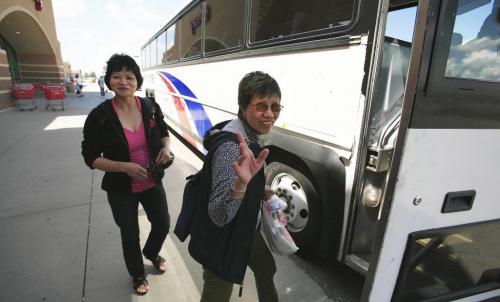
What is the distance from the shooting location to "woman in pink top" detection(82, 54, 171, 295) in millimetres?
1904

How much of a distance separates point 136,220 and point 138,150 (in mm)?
522

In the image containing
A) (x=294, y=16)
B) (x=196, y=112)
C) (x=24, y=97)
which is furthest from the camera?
(x=24, y=97)

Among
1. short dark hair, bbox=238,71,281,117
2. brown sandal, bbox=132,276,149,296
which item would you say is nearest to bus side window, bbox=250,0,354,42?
short dark hair, bbox=238,71,281,117

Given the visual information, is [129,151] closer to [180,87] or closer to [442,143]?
[442,143]

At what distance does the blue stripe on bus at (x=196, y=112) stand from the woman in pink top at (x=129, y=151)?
2.31 m

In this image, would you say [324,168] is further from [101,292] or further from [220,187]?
[101,292]

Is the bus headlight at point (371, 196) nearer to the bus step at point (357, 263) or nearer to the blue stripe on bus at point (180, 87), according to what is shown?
the bus step at point (357, 263)

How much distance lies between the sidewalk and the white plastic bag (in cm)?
113

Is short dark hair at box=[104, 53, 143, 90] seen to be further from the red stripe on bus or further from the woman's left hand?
the red stripe on bus

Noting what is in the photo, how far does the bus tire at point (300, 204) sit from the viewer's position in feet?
8.14

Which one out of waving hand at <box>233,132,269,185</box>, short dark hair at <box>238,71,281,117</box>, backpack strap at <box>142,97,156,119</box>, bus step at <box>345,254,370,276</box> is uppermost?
short dark hair at <box>238,71,281,117</box>

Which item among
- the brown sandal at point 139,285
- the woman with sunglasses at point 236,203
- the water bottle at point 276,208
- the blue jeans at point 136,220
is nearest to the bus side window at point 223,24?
the blue jeans at point 136,220

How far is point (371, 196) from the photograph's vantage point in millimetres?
1997

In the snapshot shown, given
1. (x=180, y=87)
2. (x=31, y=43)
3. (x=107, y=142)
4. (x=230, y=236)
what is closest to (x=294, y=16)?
(x=107, y=142)
